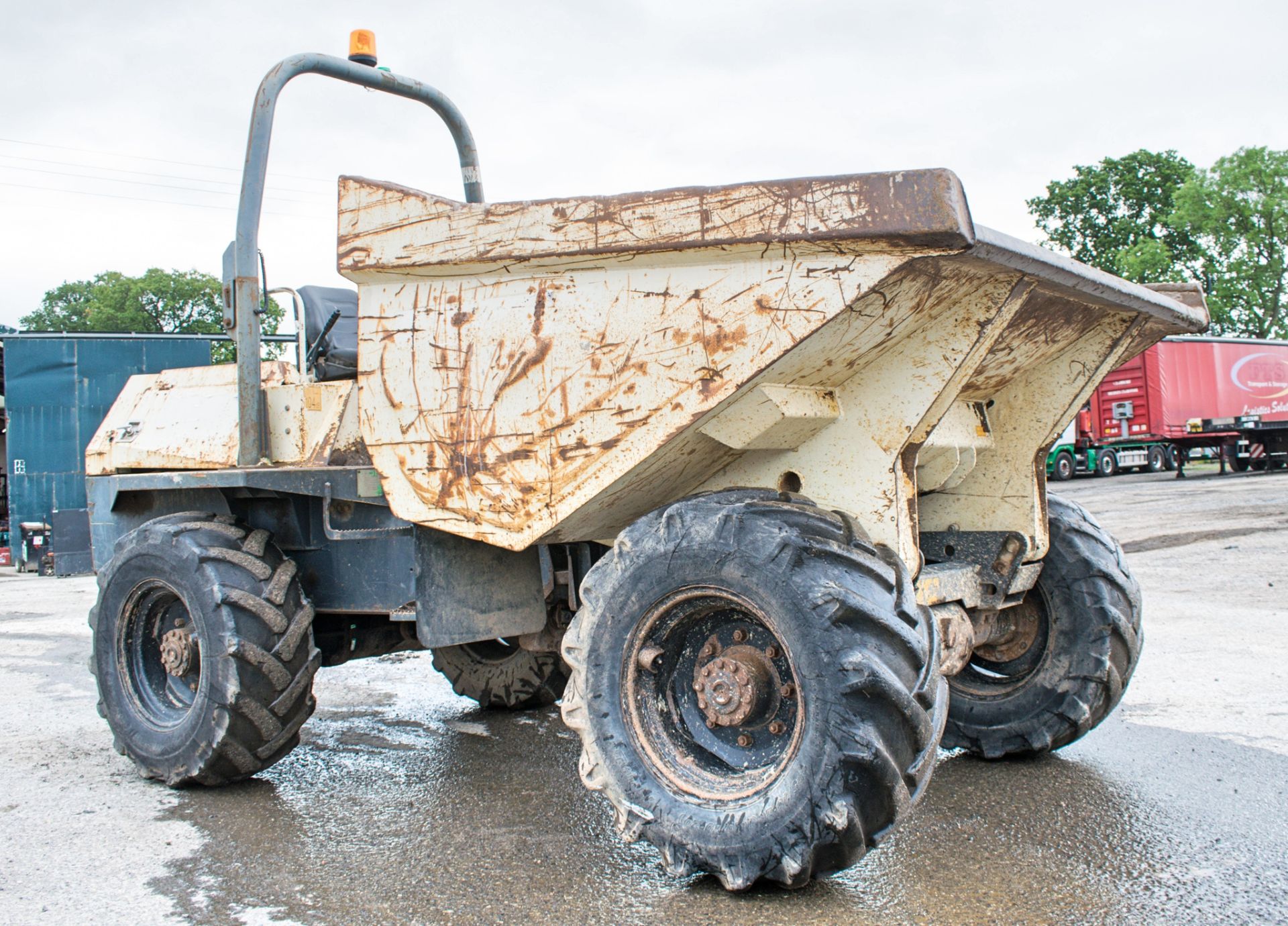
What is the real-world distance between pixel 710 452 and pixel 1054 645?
1.76m

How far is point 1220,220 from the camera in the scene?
158 feet

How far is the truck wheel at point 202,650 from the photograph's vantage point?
4.13 metres

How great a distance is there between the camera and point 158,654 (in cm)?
473

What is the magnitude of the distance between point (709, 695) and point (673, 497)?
778 millimetres

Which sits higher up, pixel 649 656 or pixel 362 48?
pixel 362 48

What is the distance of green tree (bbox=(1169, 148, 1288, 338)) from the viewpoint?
47.4 m

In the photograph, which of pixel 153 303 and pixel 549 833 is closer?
pixel 549 833

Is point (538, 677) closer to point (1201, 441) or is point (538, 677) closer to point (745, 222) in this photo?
point (745, 222)

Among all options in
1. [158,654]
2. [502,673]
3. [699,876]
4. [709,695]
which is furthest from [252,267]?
[699,876]

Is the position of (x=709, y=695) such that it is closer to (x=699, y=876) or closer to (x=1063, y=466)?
(x=699, y=876)

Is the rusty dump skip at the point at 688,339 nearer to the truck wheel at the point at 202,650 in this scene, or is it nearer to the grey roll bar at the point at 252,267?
the truck wheel at the point at 202,650

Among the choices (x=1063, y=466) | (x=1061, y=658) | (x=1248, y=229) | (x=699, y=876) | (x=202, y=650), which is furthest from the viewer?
(x=1248, y=229)

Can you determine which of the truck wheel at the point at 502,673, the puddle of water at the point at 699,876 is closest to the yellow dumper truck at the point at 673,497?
the puddle of water at the point at 699,876

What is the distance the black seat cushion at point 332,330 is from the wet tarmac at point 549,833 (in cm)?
168
